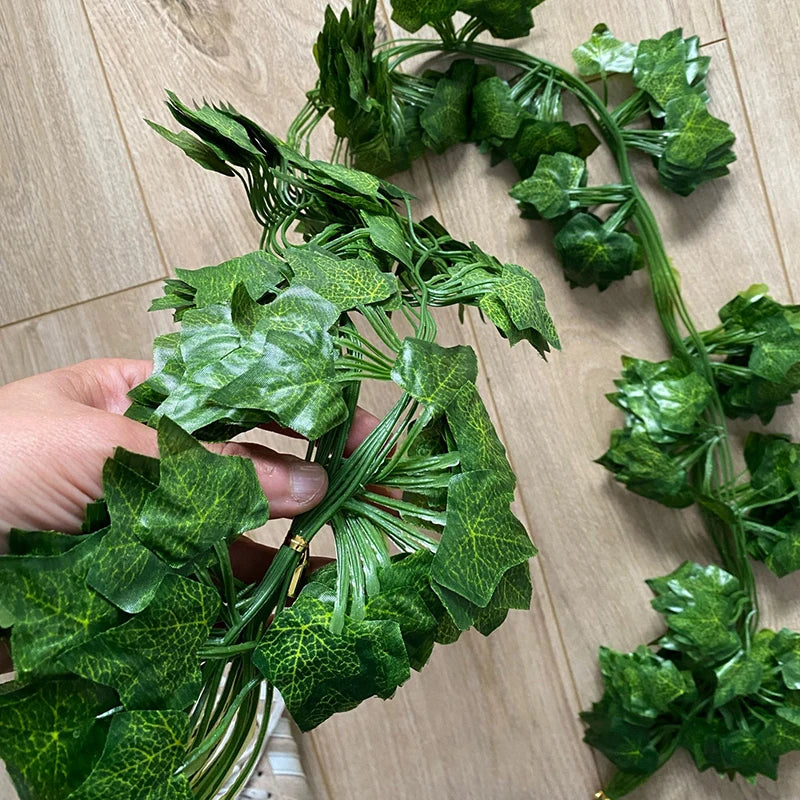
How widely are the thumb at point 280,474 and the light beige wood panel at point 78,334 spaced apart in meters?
0.48

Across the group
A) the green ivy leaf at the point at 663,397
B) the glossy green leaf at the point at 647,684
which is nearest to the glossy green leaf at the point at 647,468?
the green ivy leaf at the point at 663,397

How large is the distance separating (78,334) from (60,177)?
19 cm

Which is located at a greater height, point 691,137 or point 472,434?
point 691,137

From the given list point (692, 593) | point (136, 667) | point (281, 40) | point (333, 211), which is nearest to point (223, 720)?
point (136, 667)

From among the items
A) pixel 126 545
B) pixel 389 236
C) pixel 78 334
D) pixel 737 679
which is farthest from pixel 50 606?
pixel 737 679

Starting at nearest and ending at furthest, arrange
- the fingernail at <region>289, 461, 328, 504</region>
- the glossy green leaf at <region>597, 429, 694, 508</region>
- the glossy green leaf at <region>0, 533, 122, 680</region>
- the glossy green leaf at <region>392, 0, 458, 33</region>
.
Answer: the glossy green leaf at <region>0, 533, 122, 680</region> → the fingernail at <region>289, 461, 328, 504</region> → the glossy green leaf at <region>392, 0, 458, 33</region> → the glossy green leaf at <region>597, 429, 694, 508</region>

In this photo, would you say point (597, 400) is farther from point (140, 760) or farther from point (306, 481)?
point (140, 760)

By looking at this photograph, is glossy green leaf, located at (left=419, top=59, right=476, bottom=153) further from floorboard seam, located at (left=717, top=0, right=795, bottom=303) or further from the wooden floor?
floorboard seam, located at (left=717, top=0, right=795, bottom=303)

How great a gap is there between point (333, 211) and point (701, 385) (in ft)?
1.70

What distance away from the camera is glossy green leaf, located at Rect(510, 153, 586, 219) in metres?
0.83

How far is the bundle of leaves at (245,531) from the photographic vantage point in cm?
35

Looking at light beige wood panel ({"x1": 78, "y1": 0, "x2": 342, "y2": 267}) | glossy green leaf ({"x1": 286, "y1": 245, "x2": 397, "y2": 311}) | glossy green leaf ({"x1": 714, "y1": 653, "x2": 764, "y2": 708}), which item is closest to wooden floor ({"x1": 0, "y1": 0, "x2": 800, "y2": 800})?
light beige wood panel ({"x1": 78, "y1": 0, "x2": 342, "y2": 267})

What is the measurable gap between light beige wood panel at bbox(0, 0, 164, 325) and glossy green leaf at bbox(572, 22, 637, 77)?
0.54 m

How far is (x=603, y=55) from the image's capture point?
33.6 inches
